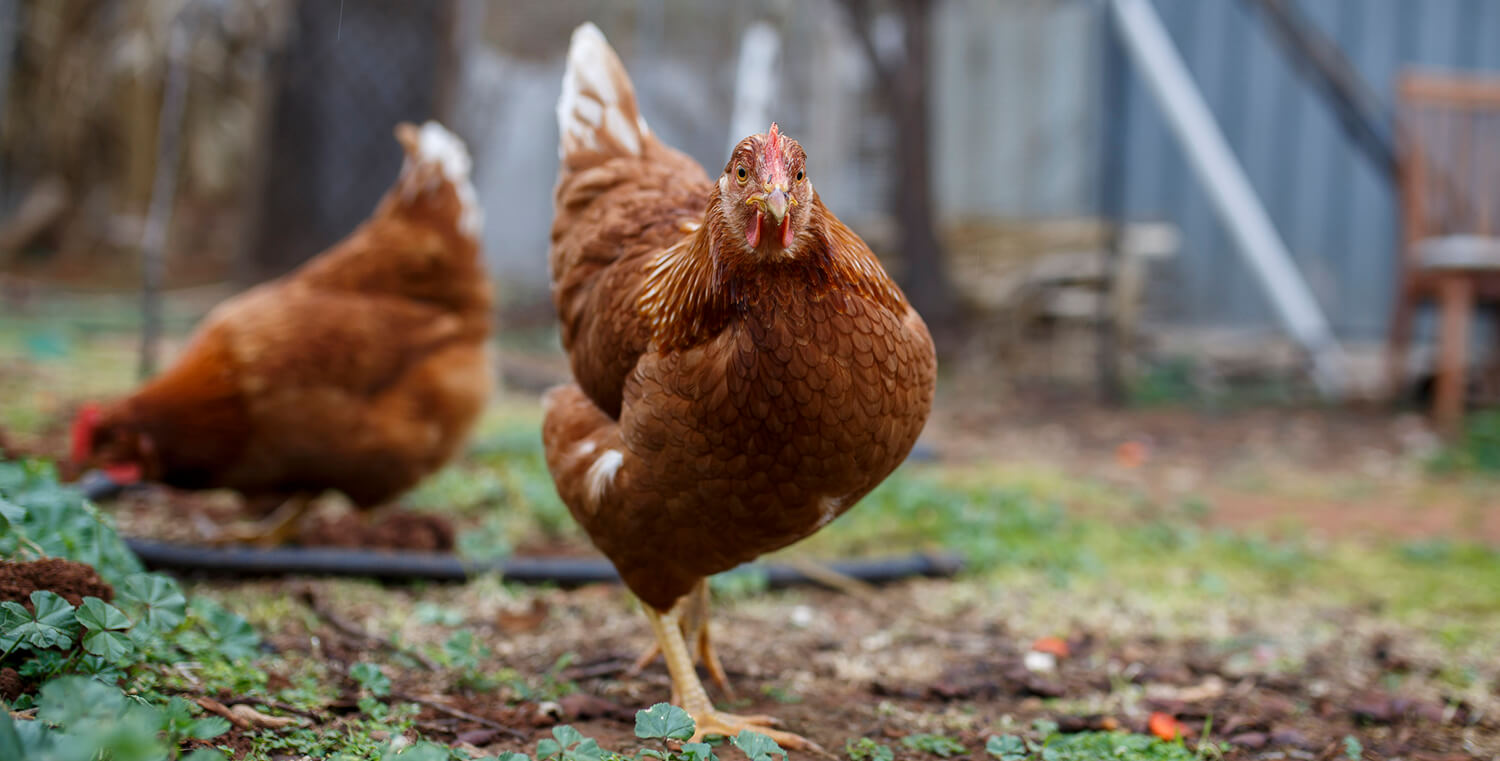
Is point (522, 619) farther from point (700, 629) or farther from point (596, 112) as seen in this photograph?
point (596, 112)

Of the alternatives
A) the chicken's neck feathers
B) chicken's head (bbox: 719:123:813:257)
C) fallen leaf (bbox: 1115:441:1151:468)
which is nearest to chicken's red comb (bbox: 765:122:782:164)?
chicken's head (bbox: 719:123:813:257)

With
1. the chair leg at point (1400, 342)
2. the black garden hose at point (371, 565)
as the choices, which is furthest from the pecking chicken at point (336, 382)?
the chair leg at point (1400, 342)

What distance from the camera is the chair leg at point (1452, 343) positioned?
660 cm

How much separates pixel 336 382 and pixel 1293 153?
7.58 m

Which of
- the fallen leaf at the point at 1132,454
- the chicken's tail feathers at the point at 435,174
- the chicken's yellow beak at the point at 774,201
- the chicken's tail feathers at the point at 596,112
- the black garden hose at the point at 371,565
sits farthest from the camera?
the fallen leaf at the point at 1132,454

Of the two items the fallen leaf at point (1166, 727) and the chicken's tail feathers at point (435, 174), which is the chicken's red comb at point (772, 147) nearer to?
the fallen leaf at point (1166, 727)

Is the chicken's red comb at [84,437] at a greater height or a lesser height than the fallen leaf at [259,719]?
greater

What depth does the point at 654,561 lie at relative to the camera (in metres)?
2.35

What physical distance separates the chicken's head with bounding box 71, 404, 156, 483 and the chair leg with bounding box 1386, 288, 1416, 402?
6943 millimetres

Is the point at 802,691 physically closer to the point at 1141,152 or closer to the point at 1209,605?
the point at 1209,605

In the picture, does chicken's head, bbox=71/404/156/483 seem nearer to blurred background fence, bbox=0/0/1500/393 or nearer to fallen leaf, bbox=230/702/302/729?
fallen leaf, bbox=230/702/302/729

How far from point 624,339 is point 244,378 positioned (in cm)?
194

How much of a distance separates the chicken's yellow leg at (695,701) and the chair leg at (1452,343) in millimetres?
5966

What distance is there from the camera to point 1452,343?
662 cm
